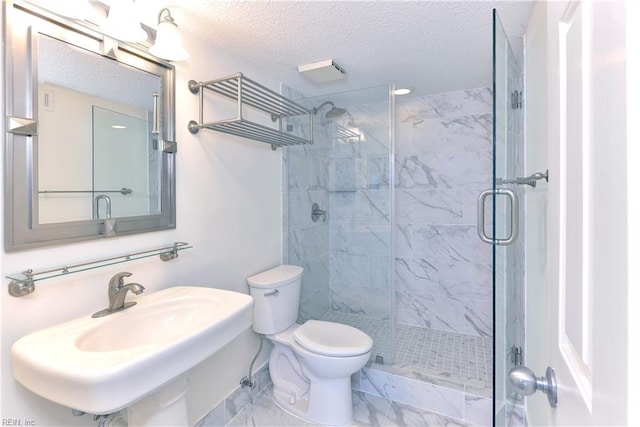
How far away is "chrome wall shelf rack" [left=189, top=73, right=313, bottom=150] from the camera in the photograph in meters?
1.47

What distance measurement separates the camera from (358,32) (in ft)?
5.00


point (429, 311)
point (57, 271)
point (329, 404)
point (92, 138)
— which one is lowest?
point (329, 404)

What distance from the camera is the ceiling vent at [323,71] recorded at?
73.1 inches

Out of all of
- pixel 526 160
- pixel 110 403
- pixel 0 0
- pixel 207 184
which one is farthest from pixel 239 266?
pixel 526 160

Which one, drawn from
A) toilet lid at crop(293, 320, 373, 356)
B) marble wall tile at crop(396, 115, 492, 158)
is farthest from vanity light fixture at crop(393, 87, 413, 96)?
toilet lid at crop(293, 320, 373, 356)

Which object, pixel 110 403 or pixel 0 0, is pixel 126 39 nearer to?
pixel 0 0

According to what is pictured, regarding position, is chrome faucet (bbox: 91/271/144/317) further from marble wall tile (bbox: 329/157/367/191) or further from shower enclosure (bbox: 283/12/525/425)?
marble wall tile (bbox: 329/157/367/191)

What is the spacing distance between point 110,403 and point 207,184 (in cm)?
110

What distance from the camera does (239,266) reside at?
1.87 metres

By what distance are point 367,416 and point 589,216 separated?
183cm

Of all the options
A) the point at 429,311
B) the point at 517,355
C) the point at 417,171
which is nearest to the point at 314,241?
the point at 417,171

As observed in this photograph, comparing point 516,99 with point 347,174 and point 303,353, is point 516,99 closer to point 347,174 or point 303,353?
point 347,174

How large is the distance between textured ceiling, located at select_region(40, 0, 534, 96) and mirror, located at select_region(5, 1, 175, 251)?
299 millimetres

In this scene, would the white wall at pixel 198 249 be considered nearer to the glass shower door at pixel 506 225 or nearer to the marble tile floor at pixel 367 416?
the marble tile floor at pixel 367 416
